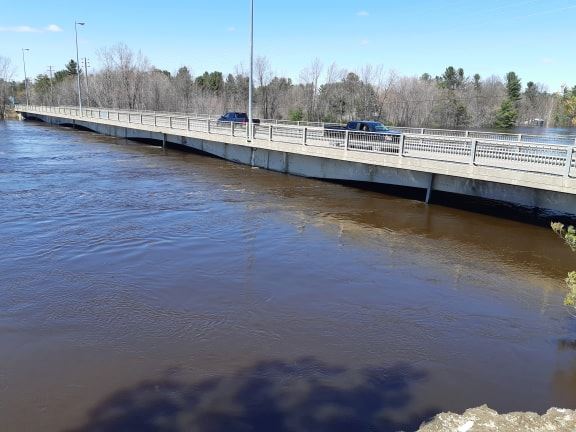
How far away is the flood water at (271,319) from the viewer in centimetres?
574

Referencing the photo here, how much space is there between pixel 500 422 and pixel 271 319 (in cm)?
401

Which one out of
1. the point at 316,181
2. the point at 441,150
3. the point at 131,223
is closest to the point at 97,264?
the point at 131,223

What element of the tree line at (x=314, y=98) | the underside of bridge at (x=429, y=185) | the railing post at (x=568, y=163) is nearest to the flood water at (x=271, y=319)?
the underside of bridge at (x=429, y=185)

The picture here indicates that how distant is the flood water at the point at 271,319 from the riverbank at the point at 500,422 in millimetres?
427

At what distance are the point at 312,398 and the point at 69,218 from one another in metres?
11.8

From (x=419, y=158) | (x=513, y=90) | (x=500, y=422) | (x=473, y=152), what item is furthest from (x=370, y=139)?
(x=513, y=90)

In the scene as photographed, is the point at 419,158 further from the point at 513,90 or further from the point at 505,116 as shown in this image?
the point at 513,90

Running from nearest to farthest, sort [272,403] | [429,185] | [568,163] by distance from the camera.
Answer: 1. [272,403]
2. [568,163]
3. [429,185]

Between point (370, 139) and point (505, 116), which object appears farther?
point (505, 116)

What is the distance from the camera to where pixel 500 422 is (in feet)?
16.3

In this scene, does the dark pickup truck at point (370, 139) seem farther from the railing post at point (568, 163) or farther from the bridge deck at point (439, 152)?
the railing post at point (568, 163)

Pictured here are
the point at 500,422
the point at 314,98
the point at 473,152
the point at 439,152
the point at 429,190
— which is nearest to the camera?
the point at 500,422

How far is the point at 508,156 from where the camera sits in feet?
47.8

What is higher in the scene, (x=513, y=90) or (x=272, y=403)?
(x=513, y=90)
